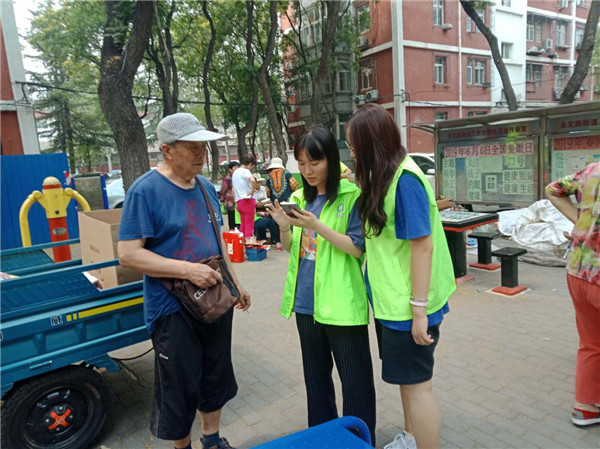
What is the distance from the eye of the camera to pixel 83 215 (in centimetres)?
304

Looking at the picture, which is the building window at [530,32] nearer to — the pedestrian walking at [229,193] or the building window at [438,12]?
the building window at [438,12]

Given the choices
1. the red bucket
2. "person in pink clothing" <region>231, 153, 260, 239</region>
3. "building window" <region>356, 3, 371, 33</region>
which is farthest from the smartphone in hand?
"building window" <region>356, 3, 371, 33</region>

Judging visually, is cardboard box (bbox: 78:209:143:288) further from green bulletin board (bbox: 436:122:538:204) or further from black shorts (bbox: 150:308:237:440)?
green bulletin board (bbox: 436:122:538:204)

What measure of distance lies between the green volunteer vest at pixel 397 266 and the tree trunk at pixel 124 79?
312 inches

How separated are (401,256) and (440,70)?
2332 cm

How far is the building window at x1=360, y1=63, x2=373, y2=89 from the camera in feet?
75.8

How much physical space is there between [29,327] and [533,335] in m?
3.96

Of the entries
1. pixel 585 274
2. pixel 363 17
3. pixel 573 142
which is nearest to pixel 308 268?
pixel 585 274

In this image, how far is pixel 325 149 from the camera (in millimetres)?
2131

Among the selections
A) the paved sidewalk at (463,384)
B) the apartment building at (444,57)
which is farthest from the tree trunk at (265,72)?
the paved sidewalk at (463,384)

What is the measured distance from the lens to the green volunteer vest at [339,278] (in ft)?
6.76

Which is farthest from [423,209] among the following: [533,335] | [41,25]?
[41,25]

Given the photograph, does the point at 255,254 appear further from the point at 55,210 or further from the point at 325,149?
the point at 325,149

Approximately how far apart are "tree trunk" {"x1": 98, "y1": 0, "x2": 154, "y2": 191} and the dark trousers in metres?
7.64
